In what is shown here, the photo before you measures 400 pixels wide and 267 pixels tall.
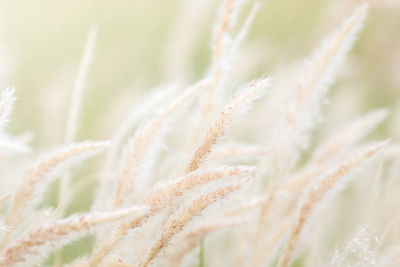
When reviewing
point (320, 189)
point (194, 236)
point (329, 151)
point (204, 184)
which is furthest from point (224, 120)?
point (329, 151)

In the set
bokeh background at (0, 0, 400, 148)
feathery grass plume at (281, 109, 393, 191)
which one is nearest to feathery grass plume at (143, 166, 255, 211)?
feathery grass plume at (281, 109, 393, 191)

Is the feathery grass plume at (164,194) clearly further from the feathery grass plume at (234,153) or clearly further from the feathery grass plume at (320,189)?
the feathery grass plume at (234,153)

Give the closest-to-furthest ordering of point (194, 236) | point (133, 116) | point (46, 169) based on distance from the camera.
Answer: point (46, 169) < point (194, 236) < point (133, 116)

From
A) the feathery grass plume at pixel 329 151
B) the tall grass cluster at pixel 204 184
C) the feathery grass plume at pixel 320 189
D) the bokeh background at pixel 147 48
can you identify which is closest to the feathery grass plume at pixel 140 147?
the tall grass cluster at pixel 204 184

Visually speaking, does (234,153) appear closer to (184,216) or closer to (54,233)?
(184,216)

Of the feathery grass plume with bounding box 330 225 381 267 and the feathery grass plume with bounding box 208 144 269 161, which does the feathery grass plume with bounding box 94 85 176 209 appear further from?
the feathery grass plume with bounding box 330 225 381 267

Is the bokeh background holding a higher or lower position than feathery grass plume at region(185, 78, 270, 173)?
higher
